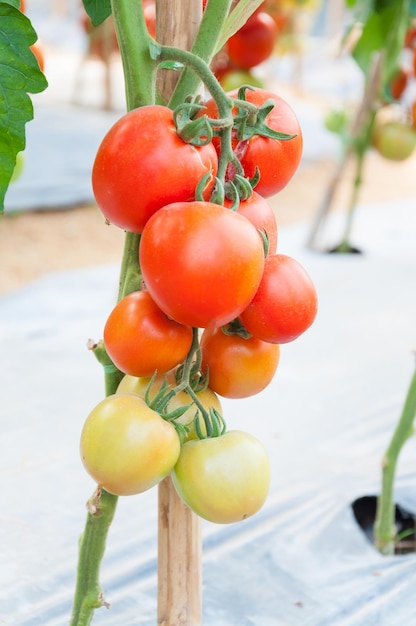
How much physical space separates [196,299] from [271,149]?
19 centimetres

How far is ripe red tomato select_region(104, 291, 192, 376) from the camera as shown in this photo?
0.73 m

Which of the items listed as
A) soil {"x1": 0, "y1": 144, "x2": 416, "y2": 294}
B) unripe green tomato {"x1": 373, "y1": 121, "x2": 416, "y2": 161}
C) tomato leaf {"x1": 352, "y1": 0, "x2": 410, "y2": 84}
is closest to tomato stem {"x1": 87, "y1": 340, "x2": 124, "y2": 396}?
tomato leaf {"x1": 352, "y1": 0, "x2": 410, "y2": 84}

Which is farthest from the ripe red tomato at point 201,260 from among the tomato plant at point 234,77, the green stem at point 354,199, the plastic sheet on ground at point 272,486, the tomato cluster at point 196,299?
the green stem at point 354,199

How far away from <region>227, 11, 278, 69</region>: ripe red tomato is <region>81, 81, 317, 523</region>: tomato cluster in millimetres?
738

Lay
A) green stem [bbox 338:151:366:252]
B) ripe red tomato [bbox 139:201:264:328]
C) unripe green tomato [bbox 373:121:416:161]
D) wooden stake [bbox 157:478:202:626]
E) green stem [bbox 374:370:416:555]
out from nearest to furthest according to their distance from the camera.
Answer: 1. ripe red tomato [bbox 139:201:264:328]
2. wooden stake [bbox 157:478:202:626]
3. green stem [bbox 374:370:416:555]
4. unripe green tomato [bbox 373:121:416:161]
5. green stem [bbox 338:151:366:252]

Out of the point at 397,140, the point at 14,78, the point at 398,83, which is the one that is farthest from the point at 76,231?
the point at 14,78

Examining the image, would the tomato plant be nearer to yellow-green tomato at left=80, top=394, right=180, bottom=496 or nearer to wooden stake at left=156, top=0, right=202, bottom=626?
wooden stake at left=156, top=0, right=202, bottom=626

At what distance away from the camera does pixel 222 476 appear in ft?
2.41

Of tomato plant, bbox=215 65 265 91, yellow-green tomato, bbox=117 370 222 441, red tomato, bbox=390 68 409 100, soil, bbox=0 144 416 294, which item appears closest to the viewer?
yellow-green tomato, bbox=117 370 222 441

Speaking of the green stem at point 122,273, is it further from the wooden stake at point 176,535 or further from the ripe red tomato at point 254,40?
the ripe red tomato at point 254,40

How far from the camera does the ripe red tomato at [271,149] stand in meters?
0.77

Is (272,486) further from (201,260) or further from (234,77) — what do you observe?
(201,260)

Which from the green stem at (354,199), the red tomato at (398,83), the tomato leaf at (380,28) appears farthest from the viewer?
the green stem at (354,199)

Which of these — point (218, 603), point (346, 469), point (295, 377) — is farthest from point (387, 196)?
point (218, 603)
